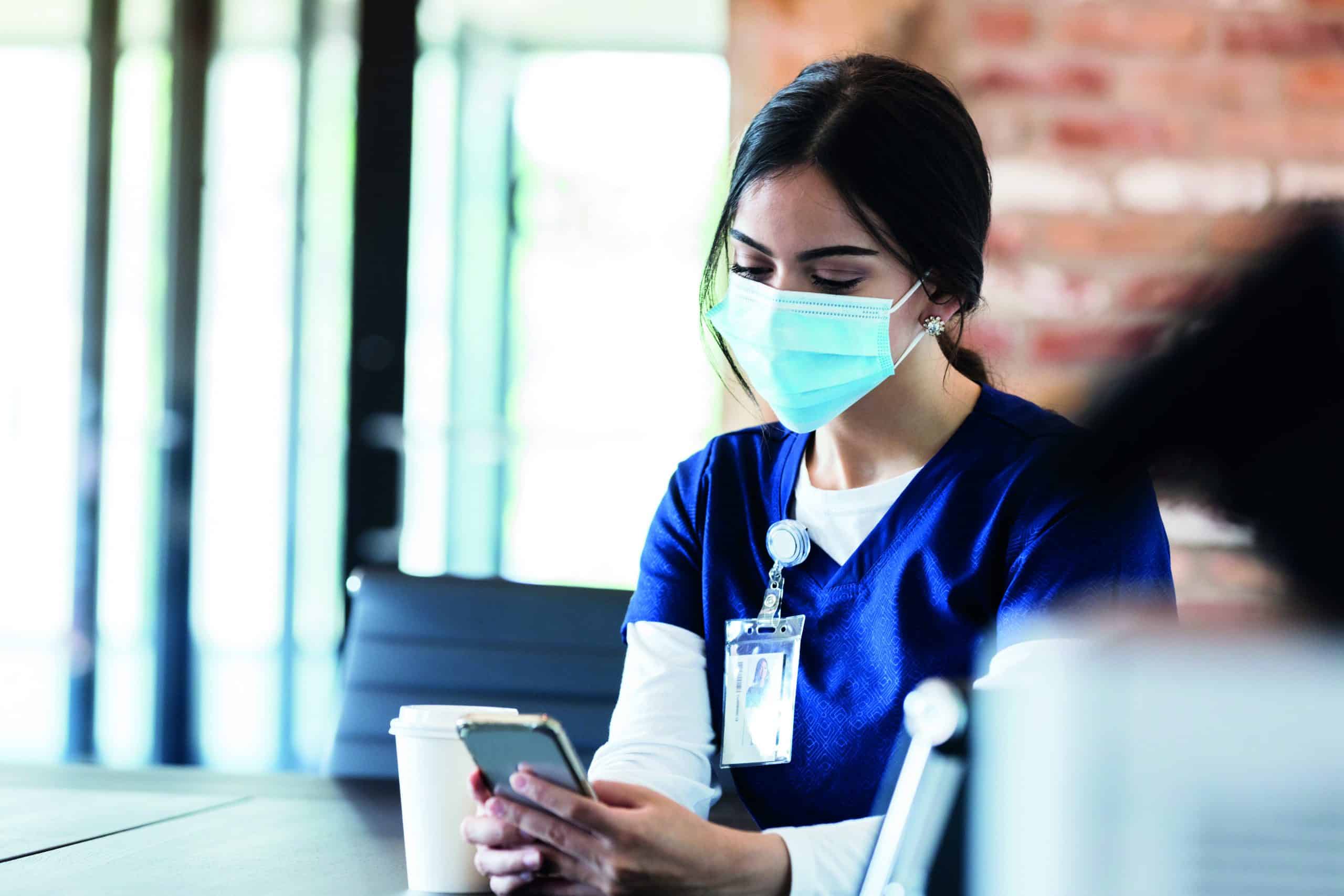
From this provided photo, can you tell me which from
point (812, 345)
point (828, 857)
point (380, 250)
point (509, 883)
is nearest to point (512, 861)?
point (509, 883)

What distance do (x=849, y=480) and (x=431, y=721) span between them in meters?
0.52

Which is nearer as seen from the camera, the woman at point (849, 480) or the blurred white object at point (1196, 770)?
the blurred white object at point (1196, 770)

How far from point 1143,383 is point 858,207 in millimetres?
894

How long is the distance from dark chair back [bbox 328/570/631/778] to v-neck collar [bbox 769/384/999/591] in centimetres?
32

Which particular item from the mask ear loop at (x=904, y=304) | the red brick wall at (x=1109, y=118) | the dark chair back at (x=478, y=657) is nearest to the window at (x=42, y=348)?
the dark chair back at (x=478, y=657)

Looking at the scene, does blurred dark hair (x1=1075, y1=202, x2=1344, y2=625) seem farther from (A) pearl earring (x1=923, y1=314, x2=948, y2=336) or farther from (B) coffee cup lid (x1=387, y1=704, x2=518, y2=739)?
(A) pearl earring (x1=923, y1=314, x2=948, y2=336)

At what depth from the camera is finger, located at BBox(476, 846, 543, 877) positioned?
78 centimetres

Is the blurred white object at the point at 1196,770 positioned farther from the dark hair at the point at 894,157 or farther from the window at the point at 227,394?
the window at the point at 227,394

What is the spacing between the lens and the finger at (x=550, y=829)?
78cm

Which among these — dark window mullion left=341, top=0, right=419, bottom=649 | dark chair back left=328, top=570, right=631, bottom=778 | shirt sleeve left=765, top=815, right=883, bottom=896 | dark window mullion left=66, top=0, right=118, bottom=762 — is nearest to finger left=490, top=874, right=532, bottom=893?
shirt sleeve left=765, top=815, right=883, bottom=896

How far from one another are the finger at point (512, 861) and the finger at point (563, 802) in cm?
4

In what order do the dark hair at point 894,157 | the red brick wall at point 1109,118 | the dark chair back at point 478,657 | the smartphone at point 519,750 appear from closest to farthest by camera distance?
the smartphone at point 519,750 < the dark hair at point 894,157 < the dark chair back at point 478,657 < the red brick wall at point 1109,118

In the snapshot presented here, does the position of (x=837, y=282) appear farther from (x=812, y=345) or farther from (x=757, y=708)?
(x=757, y=708)

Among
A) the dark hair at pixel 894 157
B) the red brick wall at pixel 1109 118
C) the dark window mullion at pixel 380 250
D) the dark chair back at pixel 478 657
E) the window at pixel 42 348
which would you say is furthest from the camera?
the window at pixel 42 348
